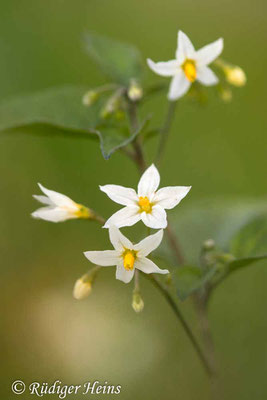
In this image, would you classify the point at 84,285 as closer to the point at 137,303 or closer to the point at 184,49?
the point at 137,303

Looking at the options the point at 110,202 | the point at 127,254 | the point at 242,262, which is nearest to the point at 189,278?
the point at 242,262

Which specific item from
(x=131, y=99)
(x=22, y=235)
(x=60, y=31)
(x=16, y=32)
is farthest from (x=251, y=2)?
(x=131, y=99)

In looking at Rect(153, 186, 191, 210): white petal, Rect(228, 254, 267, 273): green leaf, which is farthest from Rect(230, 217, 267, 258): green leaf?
Rect(153, 186, 191, 210): white petal

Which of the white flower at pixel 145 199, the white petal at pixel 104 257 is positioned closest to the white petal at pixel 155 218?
the white flower at pixel 145 199

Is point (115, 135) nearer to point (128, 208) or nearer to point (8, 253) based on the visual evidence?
point (128, 208)

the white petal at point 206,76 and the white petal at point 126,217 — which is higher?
the white petal at point 206,76

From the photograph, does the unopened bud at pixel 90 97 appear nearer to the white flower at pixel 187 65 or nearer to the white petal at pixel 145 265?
the white flower at pixel 187 65

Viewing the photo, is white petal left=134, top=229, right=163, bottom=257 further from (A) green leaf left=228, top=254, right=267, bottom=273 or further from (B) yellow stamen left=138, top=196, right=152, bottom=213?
(A) green leaf left=228, top=254, right=267, bottom=273

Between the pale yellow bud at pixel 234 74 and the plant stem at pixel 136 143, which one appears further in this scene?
the pale yellow bud at pixel 234 74
